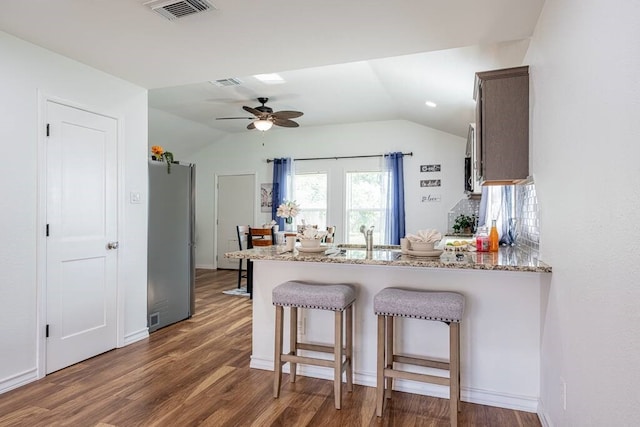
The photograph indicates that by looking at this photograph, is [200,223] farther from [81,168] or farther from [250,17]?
[250,17]

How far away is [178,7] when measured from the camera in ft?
7.23

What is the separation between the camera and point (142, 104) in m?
3.63

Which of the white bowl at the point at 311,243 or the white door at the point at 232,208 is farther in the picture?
the white door at the point at 232,208

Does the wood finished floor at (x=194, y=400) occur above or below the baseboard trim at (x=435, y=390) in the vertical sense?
below

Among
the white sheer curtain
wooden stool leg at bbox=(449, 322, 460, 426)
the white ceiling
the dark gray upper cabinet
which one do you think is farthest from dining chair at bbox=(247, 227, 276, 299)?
wooden stool leg at bbox=(449, 322, 460, 426)

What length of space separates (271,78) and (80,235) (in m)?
2.63

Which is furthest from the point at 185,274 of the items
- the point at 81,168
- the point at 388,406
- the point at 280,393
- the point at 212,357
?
the point at 388,406

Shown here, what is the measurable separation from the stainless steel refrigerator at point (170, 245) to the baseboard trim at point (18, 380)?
1141 millimetres

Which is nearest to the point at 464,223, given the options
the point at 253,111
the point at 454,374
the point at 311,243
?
the point at 253,111

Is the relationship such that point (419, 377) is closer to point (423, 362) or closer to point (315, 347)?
point (423, 362)

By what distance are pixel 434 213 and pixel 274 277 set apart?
3941 mm

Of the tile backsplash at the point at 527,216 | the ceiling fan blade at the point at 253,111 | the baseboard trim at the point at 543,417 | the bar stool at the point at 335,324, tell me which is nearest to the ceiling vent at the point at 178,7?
the bar stool at the point at 335,324

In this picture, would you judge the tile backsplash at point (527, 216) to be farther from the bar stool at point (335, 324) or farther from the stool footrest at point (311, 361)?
the stool footrest at point (311, 361)

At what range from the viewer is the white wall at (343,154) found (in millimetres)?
6086
